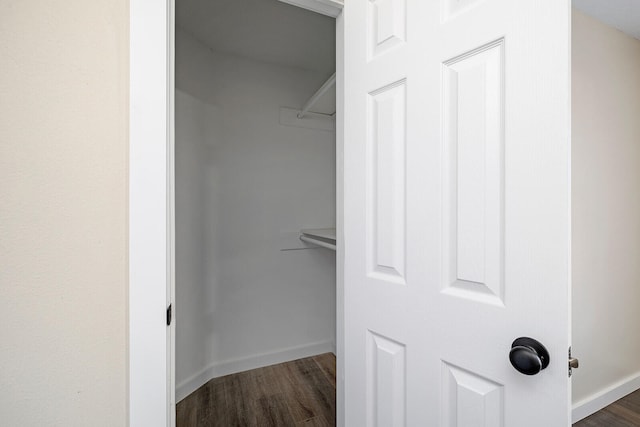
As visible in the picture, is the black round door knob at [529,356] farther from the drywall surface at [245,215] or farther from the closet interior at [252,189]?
the drywall surface at [245,215]

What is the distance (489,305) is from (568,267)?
17 centimetres

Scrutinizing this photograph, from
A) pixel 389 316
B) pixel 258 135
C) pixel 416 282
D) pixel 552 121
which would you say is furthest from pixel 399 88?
pixel 258 135

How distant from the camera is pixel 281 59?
2283 mm

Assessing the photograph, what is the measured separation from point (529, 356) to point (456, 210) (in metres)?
0.33

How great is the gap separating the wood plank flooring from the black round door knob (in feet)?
4.97

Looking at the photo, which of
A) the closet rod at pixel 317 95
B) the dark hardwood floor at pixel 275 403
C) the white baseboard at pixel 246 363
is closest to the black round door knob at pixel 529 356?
the closet rod at pixel 317 95

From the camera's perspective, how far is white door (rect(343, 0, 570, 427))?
1.87 ft

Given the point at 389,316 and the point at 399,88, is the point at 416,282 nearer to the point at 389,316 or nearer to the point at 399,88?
the point at 389,316

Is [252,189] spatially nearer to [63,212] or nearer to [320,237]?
[320,237]

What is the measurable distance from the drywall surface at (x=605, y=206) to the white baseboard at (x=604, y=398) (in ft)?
0.09

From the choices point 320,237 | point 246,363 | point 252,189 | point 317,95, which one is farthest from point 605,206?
point 246,363

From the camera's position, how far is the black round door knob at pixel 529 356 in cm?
56

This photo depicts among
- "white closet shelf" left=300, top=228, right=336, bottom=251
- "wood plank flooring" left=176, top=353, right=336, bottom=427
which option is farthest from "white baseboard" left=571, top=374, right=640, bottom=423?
"white closet shelf" left=300, top=228, right=336, bottom=251

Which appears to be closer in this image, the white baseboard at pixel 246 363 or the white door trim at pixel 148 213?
the white door trim at pixel 148 213
